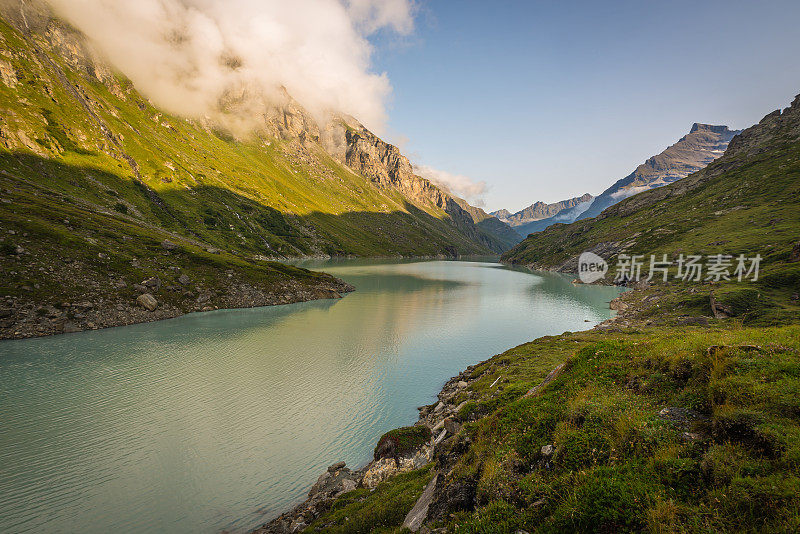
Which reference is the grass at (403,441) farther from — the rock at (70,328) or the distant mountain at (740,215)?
the distant mountain at (740,215)

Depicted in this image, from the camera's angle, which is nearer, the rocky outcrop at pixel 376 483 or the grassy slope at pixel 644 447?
the grassy slope at pixel 644 447

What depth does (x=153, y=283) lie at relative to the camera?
60719 mm

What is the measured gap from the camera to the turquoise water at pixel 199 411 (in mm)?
18234

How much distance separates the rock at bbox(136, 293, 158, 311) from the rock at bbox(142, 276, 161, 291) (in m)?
3.10

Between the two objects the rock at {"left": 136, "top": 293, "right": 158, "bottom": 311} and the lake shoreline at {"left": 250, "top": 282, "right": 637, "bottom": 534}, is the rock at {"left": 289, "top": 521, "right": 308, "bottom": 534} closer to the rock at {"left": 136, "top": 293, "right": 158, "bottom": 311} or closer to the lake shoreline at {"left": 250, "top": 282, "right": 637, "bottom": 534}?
the lake shoreline at {"left": 250, "top": 282, "right": 637, "bottom": 534}

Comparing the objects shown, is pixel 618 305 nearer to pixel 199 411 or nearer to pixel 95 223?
pixel 199 411

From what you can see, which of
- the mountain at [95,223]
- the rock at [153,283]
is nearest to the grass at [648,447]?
the mountain at [95,223]

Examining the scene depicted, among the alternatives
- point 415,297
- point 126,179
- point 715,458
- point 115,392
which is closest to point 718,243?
point 415,297

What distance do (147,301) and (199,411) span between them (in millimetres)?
40134

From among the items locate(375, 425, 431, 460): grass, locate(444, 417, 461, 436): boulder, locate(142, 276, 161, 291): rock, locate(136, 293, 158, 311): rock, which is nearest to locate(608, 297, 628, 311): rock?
locate(375, 425, 431, 460): grass

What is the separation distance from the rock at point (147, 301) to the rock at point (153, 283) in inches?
122

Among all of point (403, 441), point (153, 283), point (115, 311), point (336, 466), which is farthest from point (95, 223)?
point (403, 441)

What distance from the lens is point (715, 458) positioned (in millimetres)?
6957

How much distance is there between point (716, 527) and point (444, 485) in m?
7.57
